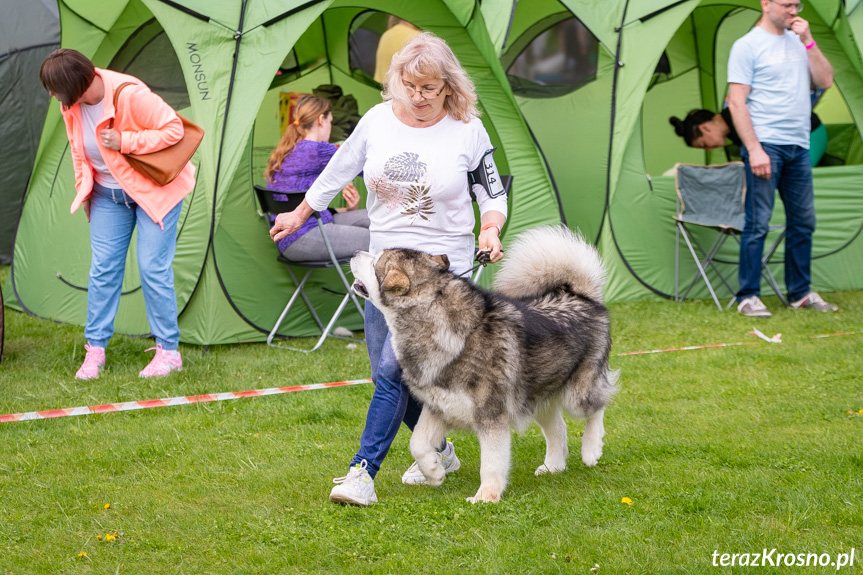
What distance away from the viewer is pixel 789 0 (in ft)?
21.7

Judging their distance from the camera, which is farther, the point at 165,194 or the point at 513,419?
the point at 165,194

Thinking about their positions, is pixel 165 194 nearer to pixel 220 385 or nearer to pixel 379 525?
pixel 220 385

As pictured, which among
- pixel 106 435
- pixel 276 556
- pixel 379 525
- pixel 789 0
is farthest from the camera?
pixel 789 0

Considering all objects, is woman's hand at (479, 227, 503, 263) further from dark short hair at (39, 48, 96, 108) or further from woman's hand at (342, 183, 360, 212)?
woman's hand at (342, 183, 360, 212)

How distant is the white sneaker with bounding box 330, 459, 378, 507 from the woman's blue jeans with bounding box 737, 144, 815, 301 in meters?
4.58

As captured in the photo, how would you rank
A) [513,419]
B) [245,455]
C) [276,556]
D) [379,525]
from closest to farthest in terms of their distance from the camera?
[276,556] < [379,525] < [513,419] < [245,455]

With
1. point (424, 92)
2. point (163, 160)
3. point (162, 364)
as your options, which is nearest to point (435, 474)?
point (424, 92)

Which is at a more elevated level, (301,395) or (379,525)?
(379,525)

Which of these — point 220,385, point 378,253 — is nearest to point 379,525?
point 378,253

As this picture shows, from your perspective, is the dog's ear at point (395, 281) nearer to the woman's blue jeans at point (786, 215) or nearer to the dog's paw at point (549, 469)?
the dog's paw at point (549, 469)

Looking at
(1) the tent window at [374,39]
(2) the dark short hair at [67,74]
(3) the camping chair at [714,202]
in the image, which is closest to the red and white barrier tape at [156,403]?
(2) the dark short hair at [67,74]

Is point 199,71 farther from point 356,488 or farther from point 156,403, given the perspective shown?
point 356,488

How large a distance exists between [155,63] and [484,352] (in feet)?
14.4

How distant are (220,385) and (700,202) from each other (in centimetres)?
422
